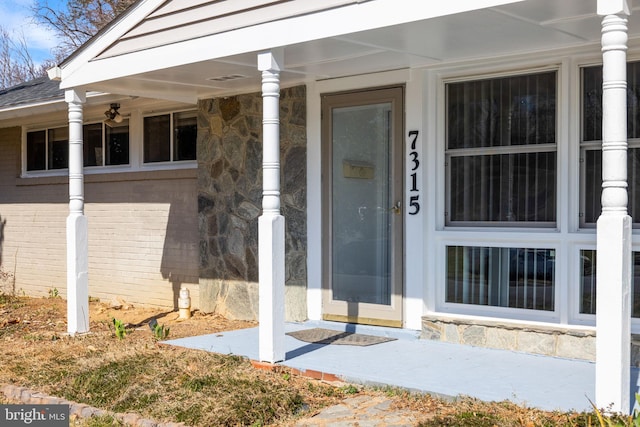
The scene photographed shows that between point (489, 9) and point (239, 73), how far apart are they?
3402 mm

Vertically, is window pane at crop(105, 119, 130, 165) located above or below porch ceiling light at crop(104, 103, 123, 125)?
below

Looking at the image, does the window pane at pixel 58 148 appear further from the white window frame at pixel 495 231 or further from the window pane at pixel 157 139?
the white window frame at pixel 495 231

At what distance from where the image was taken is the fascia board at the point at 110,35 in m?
7.93

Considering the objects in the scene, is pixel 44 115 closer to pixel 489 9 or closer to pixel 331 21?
pixel 331 21

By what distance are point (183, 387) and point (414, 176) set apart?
10.3 ft

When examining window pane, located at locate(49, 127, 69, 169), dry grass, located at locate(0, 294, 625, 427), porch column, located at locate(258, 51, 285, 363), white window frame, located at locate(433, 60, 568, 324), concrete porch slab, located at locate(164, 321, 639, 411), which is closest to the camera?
dry grass, located at locate(0, 294, 625, 427)

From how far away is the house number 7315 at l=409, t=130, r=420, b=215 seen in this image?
7773 mm

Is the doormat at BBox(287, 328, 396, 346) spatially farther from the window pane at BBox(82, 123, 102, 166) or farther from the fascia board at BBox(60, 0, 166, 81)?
the window pane at BBox(82, 123, 102, 166)

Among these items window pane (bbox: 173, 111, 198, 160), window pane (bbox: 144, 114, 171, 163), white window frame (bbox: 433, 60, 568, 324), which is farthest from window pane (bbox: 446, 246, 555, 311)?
window pane (bbox: 144, 114, 171, 163)

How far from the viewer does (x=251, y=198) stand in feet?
30.8

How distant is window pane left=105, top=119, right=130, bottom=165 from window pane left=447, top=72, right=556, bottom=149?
567 centimetres

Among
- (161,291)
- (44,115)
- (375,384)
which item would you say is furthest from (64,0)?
(375,384)

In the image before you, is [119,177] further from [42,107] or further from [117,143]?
[42,107]

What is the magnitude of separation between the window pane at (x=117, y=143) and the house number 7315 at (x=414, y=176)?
5.32m
